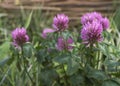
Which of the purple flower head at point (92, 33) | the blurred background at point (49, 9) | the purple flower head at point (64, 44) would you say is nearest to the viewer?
the purple flower head at point (92, 33)

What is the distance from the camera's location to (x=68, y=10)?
3.79 m

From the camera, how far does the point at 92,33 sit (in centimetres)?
146

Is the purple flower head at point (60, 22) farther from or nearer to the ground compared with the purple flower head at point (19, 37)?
farther from the ground

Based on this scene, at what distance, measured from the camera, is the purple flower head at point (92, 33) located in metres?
1.46

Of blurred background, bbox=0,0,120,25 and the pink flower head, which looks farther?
blurred background, bbox=0,0,120,25

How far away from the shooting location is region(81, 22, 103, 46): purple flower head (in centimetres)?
146

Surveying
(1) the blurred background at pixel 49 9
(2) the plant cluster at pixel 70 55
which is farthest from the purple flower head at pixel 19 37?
(1) the blurred background at pixel 49 9

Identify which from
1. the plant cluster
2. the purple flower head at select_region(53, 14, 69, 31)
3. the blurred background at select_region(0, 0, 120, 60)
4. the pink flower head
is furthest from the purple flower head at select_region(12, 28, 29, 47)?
the blurred background at select_region(0, 0, 120, 60)

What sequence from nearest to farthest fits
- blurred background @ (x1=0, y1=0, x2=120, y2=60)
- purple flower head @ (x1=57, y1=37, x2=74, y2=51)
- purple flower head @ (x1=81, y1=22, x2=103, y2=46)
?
purple flower head @ (x1=81, y1=22, x2=103, y2=46) → purple flower head @ (x1=57, y1=37, x2=74, y2=51) → blurred background @ (x1=0, y1=0, x2=120, y2=60)

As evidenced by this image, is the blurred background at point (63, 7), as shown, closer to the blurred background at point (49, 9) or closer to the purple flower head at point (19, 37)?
the blurred background at point (49, 9)

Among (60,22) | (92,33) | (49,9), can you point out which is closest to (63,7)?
(49,9)

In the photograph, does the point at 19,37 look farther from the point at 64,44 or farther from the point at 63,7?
the point at 63,7

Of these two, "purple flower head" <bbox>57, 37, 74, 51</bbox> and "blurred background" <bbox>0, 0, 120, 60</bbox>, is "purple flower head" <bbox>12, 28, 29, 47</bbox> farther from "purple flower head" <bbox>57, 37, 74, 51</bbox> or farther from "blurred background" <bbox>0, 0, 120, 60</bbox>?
"blurred background" <bbox>0, 0, 120, 60</bbox>

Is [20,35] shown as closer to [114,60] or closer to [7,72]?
[7,72]
